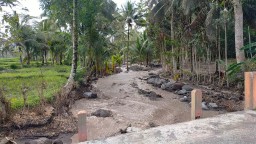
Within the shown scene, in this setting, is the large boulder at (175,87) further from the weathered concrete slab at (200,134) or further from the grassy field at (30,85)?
the weathered concrete slab at (200,134)

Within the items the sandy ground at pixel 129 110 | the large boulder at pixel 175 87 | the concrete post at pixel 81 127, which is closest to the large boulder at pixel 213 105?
the sandy ground at pixel 129 110

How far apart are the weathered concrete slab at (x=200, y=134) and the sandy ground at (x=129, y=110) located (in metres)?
3.48

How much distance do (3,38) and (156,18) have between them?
1675 cm

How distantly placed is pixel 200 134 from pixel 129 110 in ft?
22.3

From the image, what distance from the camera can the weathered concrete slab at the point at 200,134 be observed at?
13.5 feet

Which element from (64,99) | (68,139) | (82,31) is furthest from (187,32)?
(68,139)

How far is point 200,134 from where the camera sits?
4.36 m

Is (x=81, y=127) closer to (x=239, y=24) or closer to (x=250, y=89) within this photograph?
(x=250, y=89)

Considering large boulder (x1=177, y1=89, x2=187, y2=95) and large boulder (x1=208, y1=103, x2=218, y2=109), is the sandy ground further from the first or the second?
large boulder (x1=208, y1=103, x2=218, y2=109)

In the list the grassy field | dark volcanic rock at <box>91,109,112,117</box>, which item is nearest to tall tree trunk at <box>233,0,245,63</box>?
dark volcanic rock at <box>91,109,112,117</box>

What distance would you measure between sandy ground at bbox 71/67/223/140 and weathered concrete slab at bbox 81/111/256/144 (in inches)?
137

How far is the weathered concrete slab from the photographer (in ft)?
13.5

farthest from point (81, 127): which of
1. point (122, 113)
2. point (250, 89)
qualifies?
point (122, 113)

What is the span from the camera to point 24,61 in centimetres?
3084
